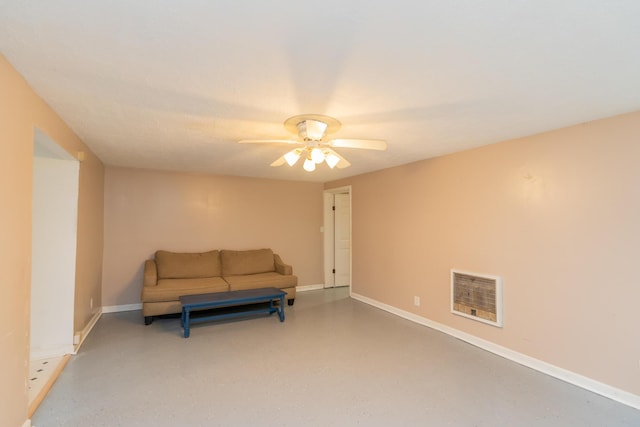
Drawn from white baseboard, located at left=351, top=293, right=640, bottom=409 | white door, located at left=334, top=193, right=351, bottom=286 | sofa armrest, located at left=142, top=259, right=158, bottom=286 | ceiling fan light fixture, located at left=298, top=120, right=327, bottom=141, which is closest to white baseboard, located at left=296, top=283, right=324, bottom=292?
white door, located at left=334, top=193, right=351, bottom=286

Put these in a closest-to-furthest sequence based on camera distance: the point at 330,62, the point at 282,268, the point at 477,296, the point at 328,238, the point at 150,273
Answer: the point at 330,62, the point at 477,296, the point at 150,273, the point at 282,268, the point at 328,238

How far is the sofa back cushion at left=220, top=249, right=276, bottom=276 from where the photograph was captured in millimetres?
4922

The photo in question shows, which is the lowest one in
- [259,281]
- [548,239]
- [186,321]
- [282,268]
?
[186,321]

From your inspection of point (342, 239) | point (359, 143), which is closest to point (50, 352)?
point (359, 143)

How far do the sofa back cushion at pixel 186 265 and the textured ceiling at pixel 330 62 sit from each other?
2.24m

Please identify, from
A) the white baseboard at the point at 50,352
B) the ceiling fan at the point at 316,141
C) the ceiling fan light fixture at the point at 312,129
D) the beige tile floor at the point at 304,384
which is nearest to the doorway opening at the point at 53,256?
the white baseboard at the point at 50,352

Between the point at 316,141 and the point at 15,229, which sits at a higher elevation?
the point at 316,141

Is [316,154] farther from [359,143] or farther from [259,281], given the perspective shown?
[259,281]

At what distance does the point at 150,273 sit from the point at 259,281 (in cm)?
141

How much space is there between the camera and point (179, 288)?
399 centimetres

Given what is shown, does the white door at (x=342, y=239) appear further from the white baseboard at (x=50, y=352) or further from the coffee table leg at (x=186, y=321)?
the white baseboard at (x=50, y=352)

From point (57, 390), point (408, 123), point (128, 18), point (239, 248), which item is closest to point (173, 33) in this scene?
point (128, 18)

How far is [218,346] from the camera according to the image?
10.6ft

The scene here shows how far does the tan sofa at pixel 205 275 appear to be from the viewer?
3908mm
